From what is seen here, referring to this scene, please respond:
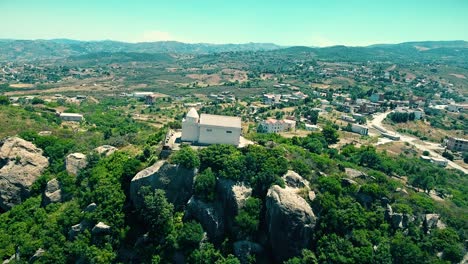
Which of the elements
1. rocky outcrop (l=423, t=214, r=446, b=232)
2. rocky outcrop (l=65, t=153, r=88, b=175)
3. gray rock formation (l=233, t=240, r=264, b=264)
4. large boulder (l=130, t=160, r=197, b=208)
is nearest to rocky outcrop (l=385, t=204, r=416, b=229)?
rocky outcrop (l=423, t=214, r=446, b=232)

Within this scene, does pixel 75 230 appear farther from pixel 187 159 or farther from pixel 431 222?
pixel 431 222

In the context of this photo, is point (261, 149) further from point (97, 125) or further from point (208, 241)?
point (97, 125)

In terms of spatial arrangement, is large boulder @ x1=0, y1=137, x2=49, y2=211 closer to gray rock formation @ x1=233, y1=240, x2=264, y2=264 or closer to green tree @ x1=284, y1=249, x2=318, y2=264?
gray rock formation @ x1=233, y1=240, x2=264, y2=264

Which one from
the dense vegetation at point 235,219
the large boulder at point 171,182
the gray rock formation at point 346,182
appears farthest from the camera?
the gray rock formation at point 346,182

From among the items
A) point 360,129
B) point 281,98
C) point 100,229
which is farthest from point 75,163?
point 281,98

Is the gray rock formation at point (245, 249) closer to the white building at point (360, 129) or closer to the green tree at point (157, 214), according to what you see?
the green tree at point (157, 214)

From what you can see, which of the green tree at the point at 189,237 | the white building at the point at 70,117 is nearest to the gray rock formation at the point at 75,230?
the green tree at the point at 189,237
